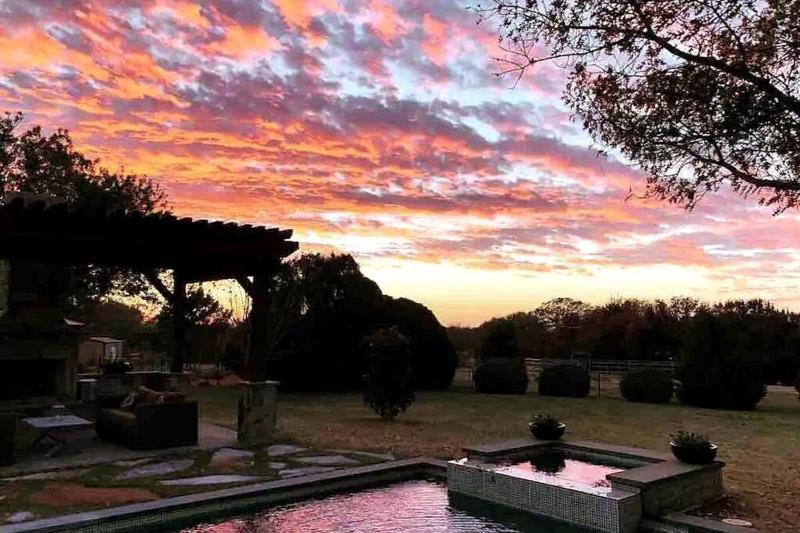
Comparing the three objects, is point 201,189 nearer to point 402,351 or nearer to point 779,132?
point 402,351

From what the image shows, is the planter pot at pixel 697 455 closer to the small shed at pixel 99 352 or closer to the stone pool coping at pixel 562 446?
the stone pool coping at pixel 562 446

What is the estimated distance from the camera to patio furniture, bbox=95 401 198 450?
Result: 26.9 feet

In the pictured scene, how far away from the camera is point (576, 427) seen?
452 inches

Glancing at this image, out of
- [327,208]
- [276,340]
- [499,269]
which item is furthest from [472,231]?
[276,340]

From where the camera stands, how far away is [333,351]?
19.7 meters

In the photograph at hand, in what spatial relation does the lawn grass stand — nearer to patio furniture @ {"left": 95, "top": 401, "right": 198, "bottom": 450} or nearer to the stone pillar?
the stone pillar

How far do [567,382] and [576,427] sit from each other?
6.58 meters

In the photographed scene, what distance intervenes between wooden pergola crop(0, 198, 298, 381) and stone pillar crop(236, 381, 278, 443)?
21 cm

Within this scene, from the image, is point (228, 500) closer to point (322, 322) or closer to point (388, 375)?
point (388, 375)

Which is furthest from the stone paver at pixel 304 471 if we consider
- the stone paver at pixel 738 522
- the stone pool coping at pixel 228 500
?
the stone paver at pixel 738 522

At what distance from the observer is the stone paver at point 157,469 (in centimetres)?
684

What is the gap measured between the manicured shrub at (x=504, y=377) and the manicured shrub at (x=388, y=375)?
7.16 meters

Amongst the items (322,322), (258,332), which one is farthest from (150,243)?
(322,322)

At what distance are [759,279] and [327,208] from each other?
47.7 feet
